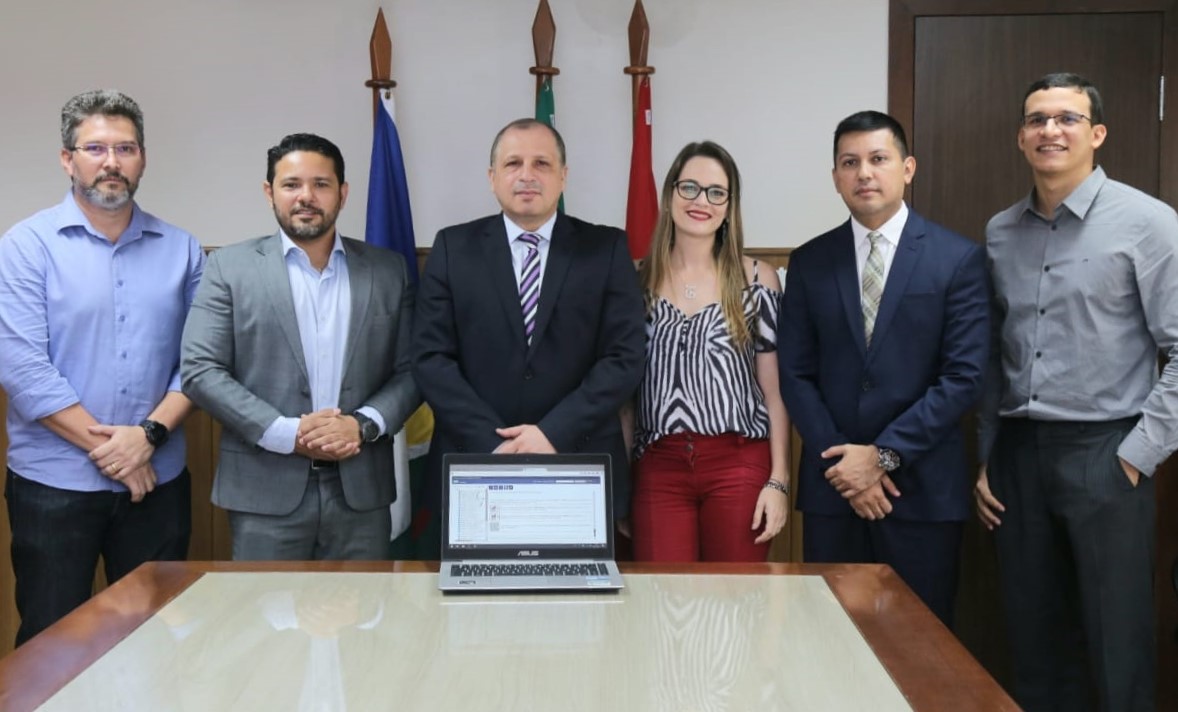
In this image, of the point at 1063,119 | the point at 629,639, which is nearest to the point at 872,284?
the point at 1063,119

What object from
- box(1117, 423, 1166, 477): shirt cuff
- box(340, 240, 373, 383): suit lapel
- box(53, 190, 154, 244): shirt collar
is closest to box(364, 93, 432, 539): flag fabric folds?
box(340, 240, 373, 383): suit lapel

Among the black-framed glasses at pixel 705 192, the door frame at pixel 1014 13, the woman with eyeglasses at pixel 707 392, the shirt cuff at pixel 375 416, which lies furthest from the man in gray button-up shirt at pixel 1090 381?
the shirt cuff at pixel 375 416

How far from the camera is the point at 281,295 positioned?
8.93 ft

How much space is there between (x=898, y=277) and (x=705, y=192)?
0.54 m

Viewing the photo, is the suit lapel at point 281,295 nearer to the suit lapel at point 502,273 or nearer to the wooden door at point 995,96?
the suit lapel at point 502,273

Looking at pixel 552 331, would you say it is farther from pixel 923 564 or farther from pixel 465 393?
pixel 923 564

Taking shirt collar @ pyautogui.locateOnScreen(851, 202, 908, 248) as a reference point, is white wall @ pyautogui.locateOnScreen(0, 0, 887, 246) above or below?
above

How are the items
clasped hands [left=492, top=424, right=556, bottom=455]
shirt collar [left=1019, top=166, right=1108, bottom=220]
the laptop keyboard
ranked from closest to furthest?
the laptop keyboard < clasped hands [left=492, top=424, right=556, bottom=455] < shirt collar [left=1019, top=166, right=1108, bottom=220]

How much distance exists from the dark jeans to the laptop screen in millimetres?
1248

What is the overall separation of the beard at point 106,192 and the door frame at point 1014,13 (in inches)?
97.8

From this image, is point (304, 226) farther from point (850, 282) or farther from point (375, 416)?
point (850, 282)

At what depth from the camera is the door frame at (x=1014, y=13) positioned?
3.57 metres

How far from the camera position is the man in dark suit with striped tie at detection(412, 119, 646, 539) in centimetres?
264

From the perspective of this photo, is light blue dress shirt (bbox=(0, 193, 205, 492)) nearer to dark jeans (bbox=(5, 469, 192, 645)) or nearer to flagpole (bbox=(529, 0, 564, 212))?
dark jeans (bbox=(5, 469, 192, 645))
